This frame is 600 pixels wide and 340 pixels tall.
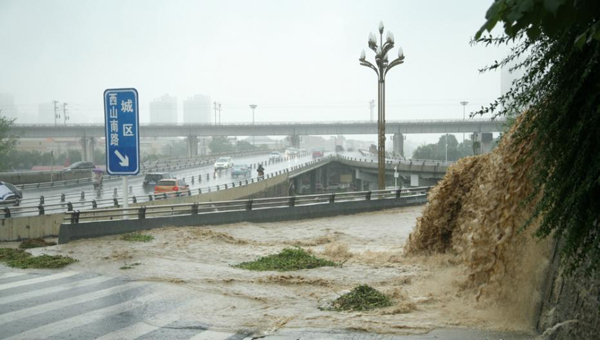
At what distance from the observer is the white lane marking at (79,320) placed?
359 inches

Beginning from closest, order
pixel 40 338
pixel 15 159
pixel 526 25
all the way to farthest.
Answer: pixel 526 25
pixel 40 338
pixel 15 159

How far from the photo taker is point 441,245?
631 inches

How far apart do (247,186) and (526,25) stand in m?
48.8

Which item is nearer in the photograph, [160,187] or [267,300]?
[267,300]

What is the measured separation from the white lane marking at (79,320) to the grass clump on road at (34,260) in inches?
191

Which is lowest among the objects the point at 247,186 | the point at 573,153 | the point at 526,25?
the point at 247,186

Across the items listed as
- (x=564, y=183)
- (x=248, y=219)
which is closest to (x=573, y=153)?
(x=564, y=183)

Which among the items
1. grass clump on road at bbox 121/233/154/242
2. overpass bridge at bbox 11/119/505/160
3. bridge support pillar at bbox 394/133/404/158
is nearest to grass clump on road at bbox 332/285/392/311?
grass clump on road at bbox 121/233/154/242

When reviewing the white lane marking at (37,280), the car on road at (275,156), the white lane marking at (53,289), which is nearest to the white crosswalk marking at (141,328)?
the white lane marking at (53,289)

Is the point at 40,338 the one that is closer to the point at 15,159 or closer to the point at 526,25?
the point at 526,25

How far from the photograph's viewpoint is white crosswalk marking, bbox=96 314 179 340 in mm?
9125

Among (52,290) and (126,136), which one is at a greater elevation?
(126,136)

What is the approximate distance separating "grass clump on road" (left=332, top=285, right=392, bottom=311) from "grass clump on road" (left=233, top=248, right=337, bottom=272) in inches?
151

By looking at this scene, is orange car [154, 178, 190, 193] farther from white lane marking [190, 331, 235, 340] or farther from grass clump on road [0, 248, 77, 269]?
white lane marking [190, 331, 235, 340]
